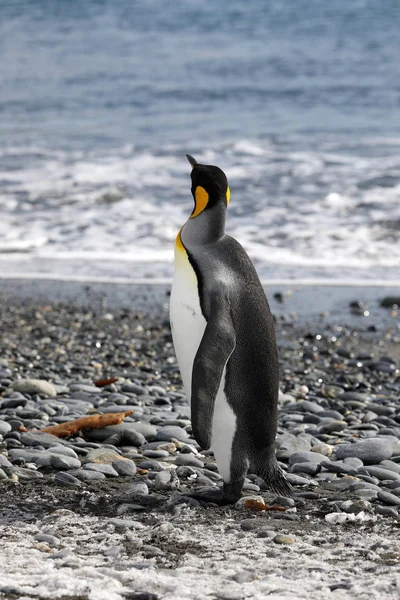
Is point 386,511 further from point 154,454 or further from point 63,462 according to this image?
point 63,462

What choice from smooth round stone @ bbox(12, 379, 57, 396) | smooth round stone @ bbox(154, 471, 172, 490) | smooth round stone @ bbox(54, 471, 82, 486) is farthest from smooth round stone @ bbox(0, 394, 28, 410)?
smooth round stone @ bbox(154, 471, 172, 490)

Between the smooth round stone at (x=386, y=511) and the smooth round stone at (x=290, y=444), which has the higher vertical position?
the smooth round stone at (x=386, y=511)

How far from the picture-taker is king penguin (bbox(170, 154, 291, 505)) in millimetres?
3523

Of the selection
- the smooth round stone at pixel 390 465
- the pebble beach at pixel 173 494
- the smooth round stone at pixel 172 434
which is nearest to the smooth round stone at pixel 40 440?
the pebble beach at pixel 173 494

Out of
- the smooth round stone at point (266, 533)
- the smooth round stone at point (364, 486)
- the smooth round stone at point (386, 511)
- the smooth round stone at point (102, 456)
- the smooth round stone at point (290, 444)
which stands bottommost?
the smooth round stone at point (102, 456)

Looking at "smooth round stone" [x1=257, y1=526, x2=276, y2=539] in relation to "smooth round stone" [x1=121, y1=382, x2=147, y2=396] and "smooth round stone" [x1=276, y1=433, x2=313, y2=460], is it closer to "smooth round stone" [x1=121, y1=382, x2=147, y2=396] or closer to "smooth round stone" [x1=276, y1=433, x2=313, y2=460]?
"smooth round stone" [x1=276, y1=433, x2=313, y2=460]

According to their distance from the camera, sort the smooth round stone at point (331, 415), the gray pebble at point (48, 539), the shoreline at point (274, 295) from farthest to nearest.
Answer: the shoreline at point (274, 295), the smooth round stone at point (331, 415), the gray pebble at point (48, 539)

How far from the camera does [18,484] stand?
3.76 meters

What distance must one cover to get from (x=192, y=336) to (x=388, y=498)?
989 millimetres

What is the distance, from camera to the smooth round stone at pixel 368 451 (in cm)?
424

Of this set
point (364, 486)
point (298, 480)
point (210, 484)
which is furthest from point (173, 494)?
point (364, 486)

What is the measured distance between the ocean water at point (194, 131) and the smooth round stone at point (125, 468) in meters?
5.76

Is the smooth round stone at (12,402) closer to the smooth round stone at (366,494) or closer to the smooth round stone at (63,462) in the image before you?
the smooth round stone at (63,462)

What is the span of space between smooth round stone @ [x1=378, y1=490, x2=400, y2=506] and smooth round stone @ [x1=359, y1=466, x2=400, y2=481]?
1.01 feet
